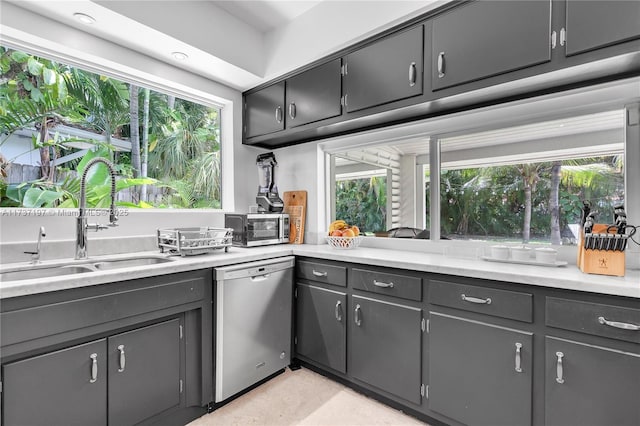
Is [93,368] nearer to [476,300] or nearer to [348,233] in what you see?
[348,233]

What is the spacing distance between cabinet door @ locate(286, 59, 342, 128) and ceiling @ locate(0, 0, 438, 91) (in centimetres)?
11

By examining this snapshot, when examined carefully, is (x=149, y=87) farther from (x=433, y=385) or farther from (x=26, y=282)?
(x=433, y=385)

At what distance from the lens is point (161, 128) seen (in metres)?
2.65

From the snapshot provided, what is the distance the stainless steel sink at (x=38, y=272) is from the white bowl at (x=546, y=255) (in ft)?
8.26

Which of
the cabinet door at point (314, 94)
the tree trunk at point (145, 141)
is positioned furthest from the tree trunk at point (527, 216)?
the tree trunk at point (145, 141)

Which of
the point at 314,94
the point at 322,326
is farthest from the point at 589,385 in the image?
the point at 314,94

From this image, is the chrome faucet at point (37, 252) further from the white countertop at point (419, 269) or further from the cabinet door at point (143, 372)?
the cabinet door at point (143, 372)

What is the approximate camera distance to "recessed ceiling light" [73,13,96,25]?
1.90m

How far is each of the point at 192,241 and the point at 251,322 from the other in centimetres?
68

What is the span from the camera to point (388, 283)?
1.95m

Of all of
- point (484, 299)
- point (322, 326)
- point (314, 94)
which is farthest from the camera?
point (314, 94)

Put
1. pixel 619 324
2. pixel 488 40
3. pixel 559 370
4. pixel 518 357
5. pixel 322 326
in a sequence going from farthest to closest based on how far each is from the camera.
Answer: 1. pixel 322 326
2. pixel 488 40
3. pixel 518 357
4. pixel 559 370
5. pixel 619 324

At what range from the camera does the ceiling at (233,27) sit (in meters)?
1.91

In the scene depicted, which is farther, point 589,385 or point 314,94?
point 314,94
